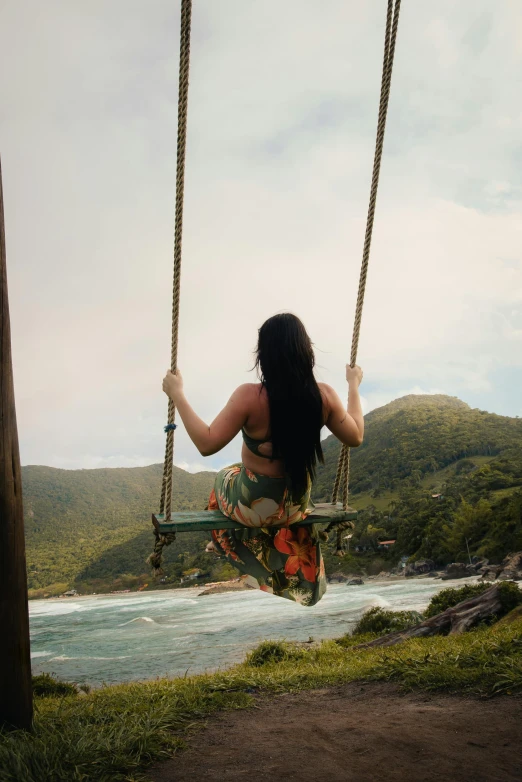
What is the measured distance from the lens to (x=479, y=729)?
2.90 m

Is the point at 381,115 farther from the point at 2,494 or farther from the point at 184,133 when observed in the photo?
the point at 2,494

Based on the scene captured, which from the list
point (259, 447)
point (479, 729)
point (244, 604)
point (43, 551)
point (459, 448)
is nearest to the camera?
point (259, 447)

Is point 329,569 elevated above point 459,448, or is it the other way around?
point 459,448

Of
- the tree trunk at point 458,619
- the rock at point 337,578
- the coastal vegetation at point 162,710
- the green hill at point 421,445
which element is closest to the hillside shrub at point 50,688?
the tree trunk at point 458,619

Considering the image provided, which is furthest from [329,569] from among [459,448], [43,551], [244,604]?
[43,551]

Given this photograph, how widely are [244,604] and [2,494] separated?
96.6 ft

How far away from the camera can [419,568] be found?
125 feet

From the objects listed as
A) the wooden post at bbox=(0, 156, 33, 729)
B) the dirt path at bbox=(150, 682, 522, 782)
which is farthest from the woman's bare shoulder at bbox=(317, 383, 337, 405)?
the dirt path at bbox=(150, 682, 522, 782)

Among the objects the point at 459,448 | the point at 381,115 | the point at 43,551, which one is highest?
the point at 381,115

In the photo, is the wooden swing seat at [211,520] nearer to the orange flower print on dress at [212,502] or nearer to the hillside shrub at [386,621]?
the orange flower print on dress at [212,502]

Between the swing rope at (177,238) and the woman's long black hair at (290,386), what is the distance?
0.56 meters

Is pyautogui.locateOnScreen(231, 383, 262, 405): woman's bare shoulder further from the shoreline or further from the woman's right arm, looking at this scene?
the shoreline

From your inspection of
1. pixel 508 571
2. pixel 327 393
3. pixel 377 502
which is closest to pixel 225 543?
pixel 327 393

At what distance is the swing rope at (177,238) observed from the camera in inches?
103
